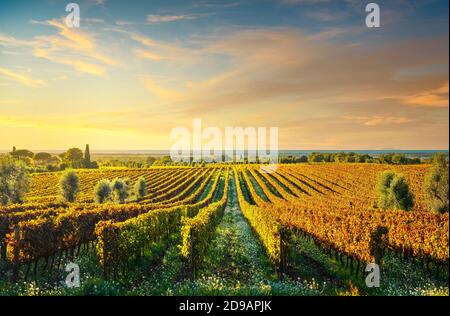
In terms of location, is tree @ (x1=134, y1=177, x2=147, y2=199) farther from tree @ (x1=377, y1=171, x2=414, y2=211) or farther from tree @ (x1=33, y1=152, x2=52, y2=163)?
tree @ (x1=33, y1=152, x2=52, y2=163)

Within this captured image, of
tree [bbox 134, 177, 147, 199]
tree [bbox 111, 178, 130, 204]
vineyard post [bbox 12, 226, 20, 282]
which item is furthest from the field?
tree [bbox 134, 177, 147, 199]

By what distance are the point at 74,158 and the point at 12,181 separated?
1208cm

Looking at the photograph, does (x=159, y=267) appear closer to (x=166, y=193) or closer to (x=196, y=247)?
(x=196, y=247)

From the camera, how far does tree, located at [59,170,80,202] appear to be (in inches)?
1655

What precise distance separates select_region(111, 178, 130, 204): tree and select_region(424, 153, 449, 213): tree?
28524mm

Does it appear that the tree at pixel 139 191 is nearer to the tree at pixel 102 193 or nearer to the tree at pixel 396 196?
the tree at pixel 102 193

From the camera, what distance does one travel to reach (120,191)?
3978 centimetres

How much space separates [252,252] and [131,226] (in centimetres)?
548

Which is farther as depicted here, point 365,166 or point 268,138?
point 365,166

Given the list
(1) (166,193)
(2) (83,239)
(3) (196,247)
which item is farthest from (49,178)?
(3) (196,247)

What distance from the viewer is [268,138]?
1805 cm

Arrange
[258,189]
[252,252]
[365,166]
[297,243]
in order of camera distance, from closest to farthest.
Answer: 1. [252,252]
2. [297,243]
3. [365,166]
4. [258,189]

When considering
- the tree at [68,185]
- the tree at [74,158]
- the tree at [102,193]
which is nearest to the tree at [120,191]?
the tree at [102,193]

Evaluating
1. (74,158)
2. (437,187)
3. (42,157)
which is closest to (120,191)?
(74,158)
